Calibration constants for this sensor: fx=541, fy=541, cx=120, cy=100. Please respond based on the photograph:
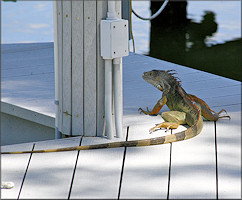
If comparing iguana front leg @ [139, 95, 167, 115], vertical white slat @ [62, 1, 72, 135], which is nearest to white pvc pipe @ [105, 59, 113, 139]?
vertical white slat @ [62, 1, 72, 135]

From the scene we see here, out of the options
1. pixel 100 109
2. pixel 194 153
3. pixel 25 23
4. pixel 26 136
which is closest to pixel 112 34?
pixel 100 109

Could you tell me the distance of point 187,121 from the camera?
3.39 m

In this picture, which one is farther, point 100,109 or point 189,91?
point 189,91

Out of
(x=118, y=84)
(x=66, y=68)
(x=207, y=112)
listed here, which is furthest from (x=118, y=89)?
(x=207, y=112)

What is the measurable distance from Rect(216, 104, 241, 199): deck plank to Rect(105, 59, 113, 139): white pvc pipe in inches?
24.8

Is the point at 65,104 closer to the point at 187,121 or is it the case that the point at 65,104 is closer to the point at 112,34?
the point at 112,34

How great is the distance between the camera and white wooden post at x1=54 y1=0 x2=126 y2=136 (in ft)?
9.77

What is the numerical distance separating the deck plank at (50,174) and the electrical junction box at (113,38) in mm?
564

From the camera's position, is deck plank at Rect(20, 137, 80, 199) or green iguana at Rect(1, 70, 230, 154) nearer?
deck plank at Rect(20, 137, 80, 199)

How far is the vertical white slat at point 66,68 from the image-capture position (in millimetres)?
3039

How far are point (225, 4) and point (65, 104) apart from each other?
9387 millimetres

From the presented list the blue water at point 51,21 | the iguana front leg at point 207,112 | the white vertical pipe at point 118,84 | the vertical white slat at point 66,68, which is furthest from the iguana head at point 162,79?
the blue water at point 51,21

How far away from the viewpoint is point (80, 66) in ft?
Answer: 10.0

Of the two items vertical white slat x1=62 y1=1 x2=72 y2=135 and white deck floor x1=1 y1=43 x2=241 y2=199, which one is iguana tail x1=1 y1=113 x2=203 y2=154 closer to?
white deck floor x1=1 y1=43 x2=241 y2=199
